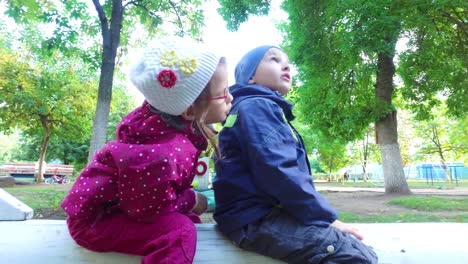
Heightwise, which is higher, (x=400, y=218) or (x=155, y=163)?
(x=155, y=163)

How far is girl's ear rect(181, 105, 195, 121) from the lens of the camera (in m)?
1.46

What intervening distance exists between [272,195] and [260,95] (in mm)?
435

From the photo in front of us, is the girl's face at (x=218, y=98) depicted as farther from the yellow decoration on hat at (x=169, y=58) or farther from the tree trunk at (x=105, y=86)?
the tree trunk at (x=105, y=86)

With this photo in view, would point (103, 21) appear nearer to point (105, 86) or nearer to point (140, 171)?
point (105, 86)

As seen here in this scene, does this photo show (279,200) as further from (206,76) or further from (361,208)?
(361,208)

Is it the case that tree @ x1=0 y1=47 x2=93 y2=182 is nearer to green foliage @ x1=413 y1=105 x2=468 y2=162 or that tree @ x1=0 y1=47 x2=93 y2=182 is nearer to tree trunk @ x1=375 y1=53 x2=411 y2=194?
tree trunk @ x1=375 y1=53 x2=411 y2=194

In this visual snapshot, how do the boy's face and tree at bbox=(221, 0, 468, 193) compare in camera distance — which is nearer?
the boy's face

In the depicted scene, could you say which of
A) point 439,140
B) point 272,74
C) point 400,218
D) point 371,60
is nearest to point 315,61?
point 371,60

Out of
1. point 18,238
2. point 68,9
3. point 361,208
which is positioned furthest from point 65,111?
point 18,238

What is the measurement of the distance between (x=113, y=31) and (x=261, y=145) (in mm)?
6549

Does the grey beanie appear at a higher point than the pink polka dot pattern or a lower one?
higher

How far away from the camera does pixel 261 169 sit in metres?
1.49

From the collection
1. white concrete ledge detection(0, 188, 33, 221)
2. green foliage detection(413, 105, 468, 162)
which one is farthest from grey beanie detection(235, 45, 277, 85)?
green foliage detection(413, 105, 468, 162)

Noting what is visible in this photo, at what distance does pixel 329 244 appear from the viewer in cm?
145
